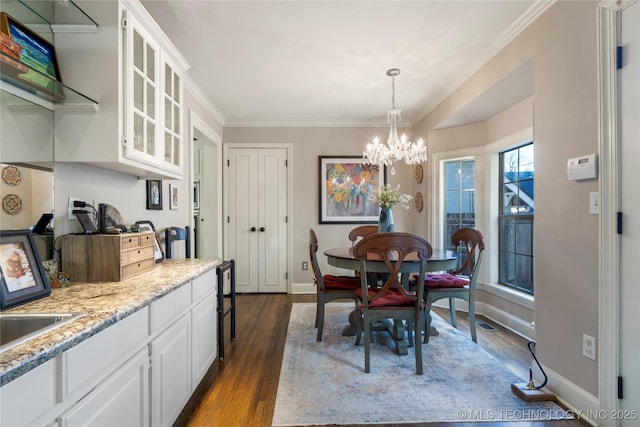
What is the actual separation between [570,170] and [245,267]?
12.9 feet

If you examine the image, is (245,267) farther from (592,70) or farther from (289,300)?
(592,70)

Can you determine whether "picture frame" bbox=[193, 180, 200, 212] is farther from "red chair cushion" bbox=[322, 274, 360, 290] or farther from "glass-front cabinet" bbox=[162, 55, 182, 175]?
"red chair cushion" bbox=[322, 274, 360, 290]

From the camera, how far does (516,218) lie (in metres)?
3.23

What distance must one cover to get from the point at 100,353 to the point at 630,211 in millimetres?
2368

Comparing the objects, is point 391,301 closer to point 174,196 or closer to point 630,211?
point 630,211

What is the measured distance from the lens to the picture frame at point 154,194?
2.40 meters

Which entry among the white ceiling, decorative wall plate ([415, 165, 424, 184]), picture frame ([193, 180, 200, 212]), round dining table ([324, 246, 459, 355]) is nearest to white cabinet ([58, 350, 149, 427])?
round dining table ([324, 246, 459, 355])

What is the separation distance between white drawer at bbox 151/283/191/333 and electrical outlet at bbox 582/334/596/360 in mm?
2256

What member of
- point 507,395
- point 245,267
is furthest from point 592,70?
point 245,267

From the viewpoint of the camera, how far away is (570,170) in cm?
178

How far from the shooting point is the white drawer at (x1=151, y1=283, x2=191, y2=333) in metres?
1.40

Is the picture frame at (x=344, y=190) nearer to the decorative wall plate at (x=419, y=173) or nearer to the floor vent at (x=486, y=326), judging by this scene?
the decorative wall plate at (x=419, y=173)

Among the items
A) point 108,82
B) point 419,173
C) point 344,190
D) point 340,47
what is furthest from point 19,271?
point 419,173

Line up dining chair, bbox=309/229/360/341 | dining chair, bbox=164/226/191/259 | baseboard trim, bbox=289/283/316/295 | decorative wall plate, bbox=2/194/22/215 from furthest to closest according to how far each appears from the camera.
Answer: baseboard trim, bbox=289/283/316/295
dining chair, bbox=309/229/360/341
dining chair, bbox=164/226/191/259
decorative wall plate, bbox=2/194/22/215
